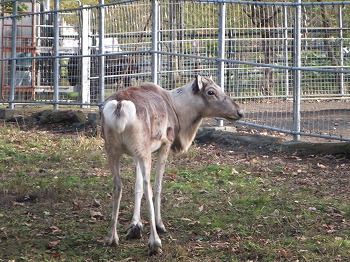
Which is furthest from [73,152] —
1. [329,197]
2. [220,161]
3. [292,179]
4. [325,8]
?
[325,8]

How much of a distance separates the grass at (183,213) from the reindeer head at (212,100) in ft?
3.36

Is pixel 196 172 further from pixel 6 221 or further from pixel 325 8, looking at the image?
pixel 325 8

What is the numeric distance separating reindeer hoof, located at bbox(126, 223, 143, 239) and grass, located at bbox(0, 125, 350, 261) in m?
0.07

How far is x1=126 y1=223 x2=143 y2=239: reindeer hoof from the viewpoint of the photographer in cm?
725

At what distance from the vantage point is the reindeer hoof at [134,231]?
725cm

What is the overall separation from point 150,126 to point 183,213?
1425 mm

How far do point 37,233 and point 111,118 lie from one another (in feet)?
5.00

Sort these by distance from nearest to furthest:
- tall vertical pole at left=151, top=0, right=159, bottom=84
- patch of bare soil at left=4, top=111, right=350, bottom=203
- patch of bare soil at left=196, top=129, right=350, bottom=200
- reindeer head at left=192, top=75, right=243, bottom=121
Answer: reindeer head at left=192, top=75, right=243, bottom=121
patch of bare soil at left=196, top=129, right=350, bottom=200
patch of bare soil at left=4, top=111, right=350, bottom=203
tall vertical pole at left=151, top=0, right=159, bottom=84

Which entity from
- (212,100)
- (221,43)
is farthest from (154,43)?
(212,100)

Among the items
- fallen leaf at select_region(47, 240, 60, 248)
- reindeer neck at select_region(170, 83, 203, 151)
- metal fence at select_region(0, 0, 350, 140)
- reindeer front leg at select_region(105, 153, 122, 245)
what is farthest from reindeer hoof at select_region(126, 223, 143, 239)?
metal fence at select_region(0, 0, 350, 140)

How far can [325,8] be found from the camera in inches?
561

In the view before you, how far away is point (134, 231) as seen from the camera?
286 inches

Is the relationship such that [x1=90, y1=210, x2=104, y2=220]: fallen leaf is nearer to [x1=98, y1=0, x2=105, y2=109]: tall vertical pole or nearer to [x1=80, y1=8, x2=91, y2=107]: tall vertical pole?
[x1=98, y1=0, x2=105, y2=109]: tall vertical pole

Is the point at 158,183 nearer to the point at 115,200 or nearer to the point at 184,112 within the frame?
the point at 115,200
